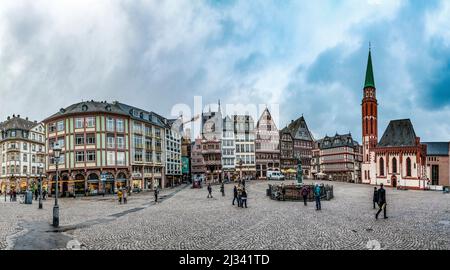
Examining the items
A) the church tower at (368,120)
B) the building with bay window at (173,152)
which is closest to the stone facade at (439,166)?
the church tower at (368,120)

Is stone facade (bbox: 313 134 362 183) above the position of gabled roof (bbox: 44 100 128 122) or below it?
below

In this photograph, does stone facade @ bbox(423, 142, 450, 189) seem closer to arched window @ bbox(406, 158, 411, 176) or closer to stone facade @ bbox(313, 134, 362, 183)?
stone facade @ bbox(313, 134, 362, 183)

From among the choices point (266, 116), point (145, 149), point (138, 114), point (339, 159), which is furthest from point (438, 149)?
point (138, 114)

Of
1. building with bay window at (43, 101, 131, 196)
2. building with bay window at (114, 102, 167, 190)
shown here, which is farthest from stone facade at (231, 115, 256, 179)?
building with bay window at (43, 101, 131, 196)

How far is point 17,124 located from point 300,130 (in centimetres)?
7222

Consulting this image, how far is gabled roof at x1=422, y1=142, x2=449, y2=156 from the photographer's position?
82312 millimetres

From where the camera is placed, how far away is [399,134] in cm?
6894

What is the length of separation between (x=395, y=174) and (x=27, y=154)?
77.4 meters

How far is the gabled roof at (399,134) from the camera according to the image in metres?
66.9

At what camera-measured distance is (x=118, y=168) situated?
182 feet

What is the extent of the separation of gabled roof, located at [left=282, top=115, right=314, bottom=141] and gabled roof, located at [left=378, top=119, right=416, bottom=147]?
3039 centimetres

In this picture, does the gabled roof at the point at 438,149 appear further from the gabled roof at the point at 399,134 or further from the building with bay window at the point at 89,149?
the building with bay window at the point at 89,149

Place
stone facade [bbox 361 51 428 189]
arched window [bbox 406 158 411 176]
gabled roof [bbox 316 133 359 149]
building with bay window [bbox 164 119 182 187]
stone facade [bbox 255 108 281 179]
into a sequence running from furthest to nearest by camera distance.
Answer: gabled roof [bbox 316 133 359 149] → stone facade [bbox 255 108 281 179] → building with bay window [bbox 164 119 182 187] → arched window [bbox 406 158 411 176] → stone facade [bbox 361 51 428 189]
